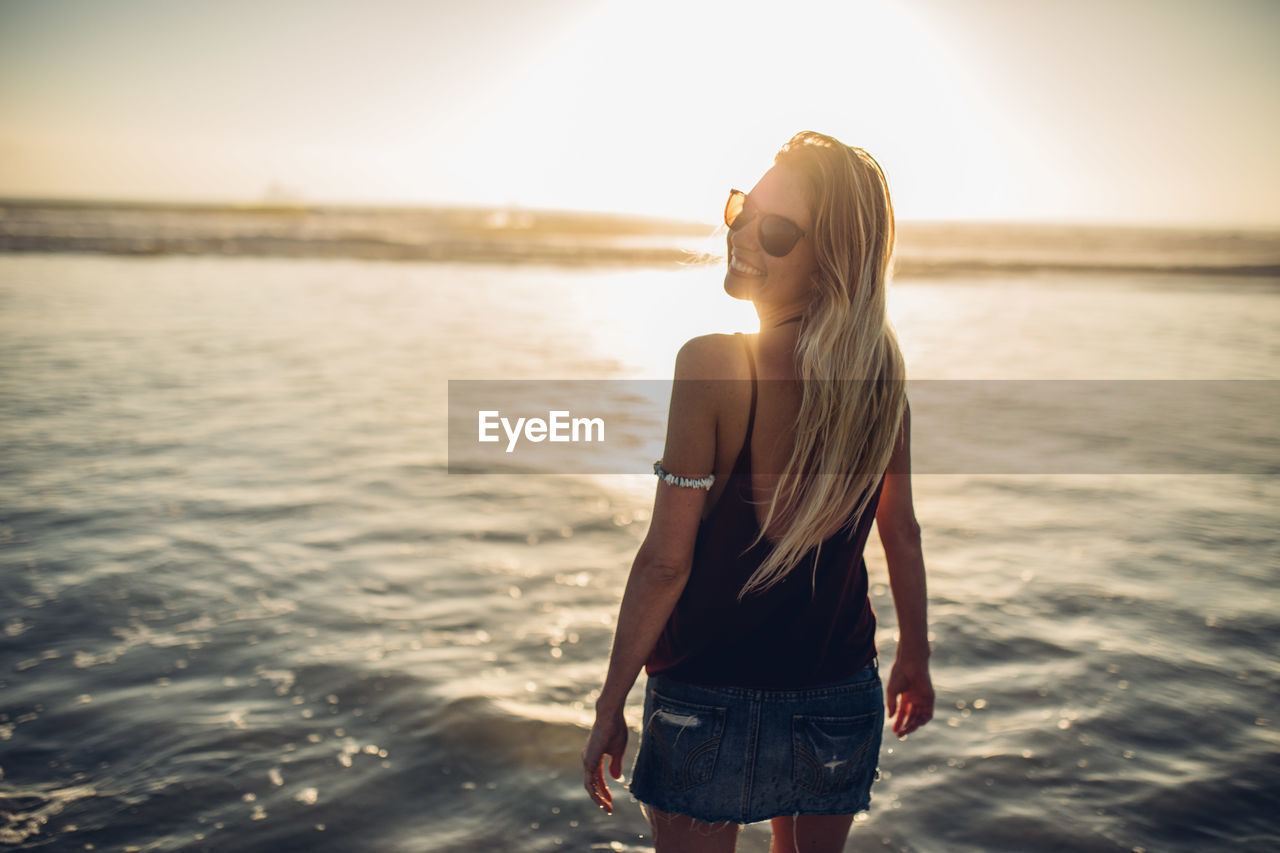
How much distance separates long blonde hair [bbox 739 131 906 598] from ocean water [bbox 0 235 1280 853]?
2.02 m

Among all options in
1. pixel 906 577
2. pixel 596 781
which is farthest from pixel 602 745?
pixel 906 577

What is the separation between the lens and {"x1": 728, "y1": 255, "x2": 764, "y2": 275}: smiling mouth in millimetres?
1925

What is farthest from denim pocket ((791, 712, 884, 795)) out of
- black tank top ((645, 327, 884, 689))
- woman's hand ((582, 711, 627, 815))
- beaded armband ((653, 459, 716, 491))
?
beaded armband ((653, 459, 716, 491))

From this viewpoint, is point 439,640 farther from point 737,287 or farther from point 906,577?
point 737,287

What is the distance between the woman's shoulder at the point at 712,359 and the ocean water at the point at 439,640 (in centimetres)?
233

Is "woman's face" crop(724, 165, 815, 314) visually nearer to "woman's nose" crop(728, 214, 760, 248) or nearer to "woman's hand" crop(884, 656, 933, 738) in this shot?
"woman's nose" crop(728, 214, 760, 248)

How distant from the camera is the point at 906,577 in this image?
224 centimetres

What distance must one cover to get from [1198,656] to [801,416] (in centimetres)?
413

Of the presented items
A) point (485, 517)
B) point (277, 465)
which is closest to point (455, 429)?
point (277, 465)

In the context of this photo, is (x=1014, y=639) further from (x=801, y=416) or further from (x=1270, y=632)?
(x=801, y=416)

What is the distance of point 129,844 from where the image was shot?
10.4 feet

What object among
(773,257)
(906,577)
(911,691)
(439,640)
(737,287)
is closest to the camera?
(773,257)

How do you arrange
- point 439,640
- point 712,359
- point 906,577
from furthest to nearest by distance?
point 439,640, point 906,577, point 712,359

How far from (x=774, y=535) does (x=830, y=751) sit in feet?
1.76
